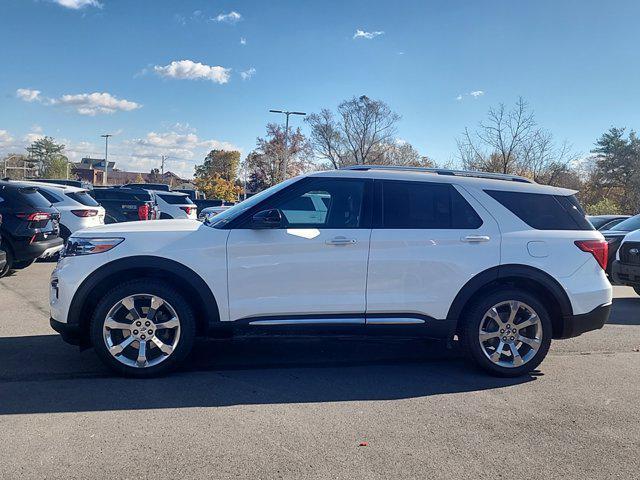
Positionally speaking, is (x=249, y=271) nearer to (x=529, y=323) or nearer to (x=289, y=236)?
(x=289, y=236)

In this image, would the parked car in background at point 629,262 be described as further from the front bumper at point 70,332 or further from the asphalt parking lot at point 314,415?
the front bumper at point 70,332

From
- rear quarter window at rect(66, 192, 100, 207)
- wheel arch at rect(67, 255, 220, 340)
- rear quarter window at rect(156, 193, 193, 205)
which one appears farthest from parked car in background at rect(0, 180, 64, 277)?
rear quarter window at rect(156, 193, 193, 205)

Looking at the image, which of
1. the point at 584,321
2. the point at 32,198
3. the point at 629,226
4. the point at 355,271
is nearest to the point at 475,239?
the point at 355,271

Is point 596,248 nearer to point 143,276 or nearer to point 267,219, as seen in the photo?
point 267,219

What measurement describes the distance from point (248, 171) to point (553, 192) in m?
60.9

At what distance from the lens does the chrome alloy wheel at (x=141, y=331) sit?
14.4 feet

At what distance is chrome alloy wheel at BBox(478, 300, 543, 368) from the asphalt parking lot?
23cm

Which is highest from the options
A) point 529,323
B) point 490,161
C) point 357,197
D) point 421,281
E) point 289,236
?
point 490,161

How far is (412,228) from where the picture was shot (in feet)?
15.4

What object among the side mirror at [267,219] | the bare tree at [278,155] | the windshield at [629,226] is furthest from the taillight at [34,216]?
the bare tree at [278,155]

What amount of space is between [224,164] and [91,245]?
240ft

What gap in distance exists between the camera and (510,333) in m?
4.78

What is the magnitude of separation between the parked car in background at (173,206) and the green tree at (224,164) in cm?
5588

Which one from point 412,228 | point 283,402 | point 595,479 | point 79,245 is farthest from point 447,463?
point 79,245
